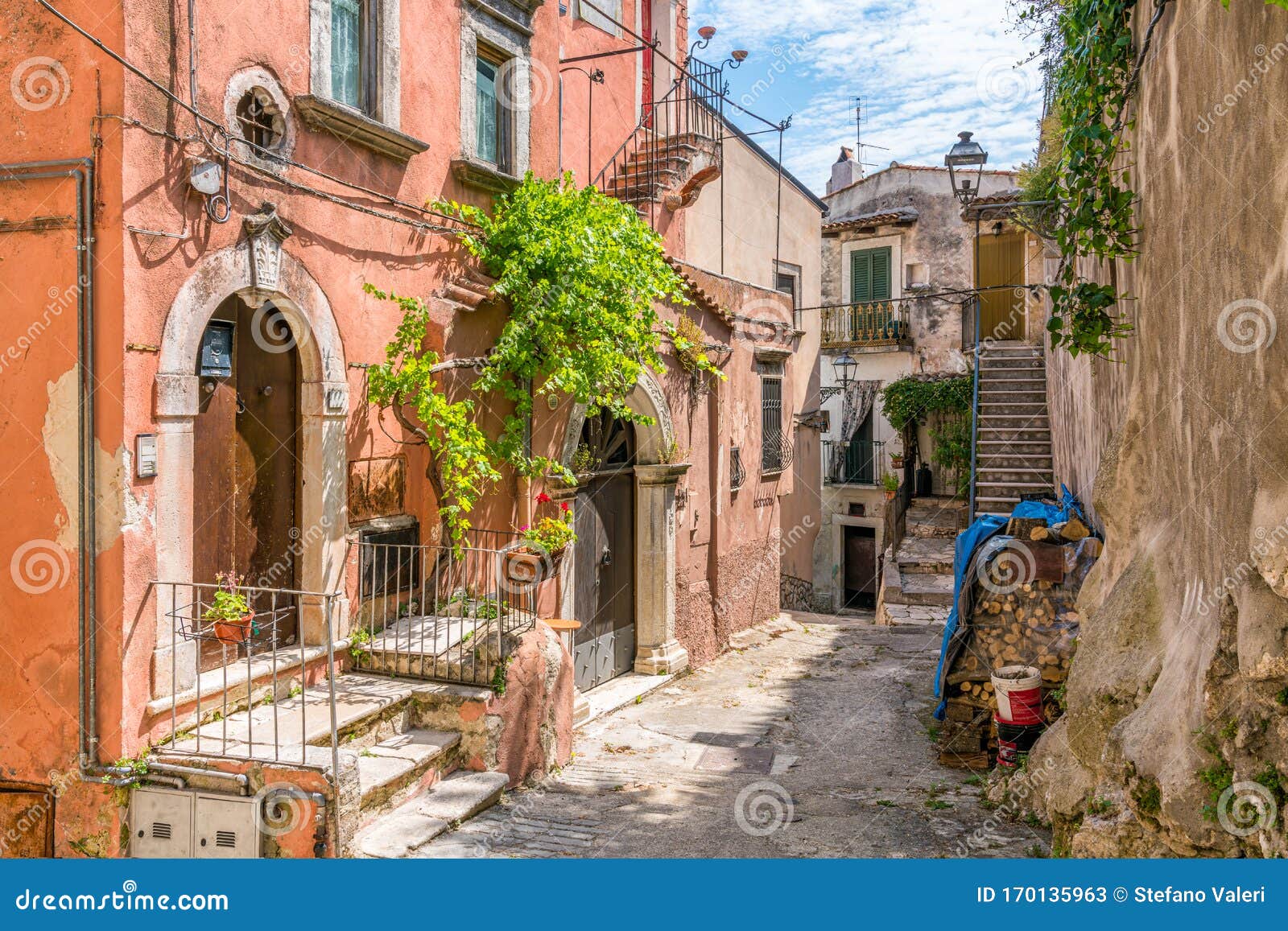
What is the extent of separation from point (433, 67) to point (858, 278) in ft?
61.9

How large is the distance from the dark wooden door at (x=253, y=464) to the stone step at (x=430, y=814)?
1.50 metres

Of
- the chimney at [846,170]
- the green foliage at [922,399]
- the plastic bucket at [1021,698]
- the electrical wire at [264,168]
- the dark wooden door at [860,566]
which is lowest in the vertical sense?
the dark wooden door at [860,566]

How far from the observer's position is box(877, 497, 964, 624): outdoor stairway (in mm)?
14484

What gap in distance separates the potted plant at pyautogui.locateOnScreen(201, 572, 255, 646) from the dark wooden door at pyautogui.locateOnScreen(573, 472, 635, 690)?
4.69m

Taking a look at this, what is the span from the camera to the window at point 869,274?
24750 millimetres

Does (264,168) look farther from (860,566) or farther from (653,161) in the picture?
(860,566)

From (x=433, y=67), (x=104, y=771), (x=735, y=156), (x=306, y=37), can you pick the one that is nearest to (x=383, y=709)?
(x=104, y=771)

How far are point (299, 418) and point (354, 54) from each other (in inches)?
111

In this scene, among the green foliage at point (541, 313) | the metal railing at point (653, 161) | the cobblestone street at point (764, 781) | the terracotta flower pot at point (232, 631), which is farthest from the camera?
the metal railing at point (653, 161)

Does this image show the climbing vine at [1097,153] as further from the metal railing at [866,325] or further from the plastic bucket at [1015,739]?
the metal railing at [866,325]

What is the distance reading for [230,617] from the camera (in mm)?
5855

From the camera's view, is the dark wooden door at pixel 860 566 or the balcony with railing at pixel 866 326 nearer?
the balcony with railing at pixel 866 326

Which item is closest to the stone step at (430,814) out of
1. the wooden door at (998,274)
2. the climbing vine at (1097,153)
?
the climbing vine at (1097,153)

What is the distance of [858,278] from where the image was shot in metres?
25.3
